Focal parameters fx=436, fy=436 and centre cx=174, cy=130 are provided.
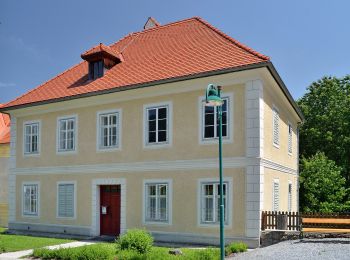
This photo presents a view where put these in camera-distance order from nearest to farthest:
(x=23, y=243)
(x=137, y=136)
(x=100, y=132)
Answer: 1. (x=23, y=243)
2. (x=137, y=136)
3. (x=100, y=132)

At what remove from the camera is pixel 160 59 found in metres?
19.4

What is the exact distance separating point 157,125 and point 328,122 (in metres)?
23.4

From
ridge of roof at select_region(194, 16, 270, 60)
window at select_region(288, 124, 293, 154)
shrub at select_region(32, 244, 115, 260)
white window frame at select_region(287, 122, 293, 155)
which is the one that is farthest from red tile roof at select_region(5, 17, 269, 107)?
shrub at select_region(32, 244, 115, 260)

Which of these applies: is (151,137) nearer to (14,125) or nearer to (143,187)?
(143,187)

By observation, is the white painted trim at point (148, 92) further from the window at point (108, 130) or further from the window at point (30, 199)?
the window at point (30, 199)

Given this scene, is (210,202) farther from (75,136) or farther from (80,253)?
(75,136)

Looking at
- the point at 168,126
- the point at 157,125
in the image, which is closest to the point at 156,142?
the point at 157,125

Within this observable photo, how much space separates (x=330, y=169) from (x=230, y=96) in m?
16.9

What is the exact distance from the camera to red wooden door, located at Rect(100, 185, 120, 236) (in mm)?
18672

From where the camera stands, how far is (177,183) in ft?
55.0

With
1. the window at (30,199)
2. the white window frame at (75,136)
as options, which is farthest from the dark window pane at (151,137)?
the window at (30,199)

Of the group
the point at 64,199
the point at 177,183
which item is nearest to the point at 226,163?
the point at 177,183

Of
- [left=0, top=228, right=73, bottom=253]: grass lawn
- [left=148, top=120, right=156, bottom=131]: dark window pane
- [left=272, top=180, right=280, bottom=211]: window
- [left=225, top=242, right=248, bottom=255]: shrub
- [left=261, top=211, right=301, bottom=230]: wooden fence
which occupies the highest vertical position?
[left=148, top=120, right=156, bottom=131]: dark window pane

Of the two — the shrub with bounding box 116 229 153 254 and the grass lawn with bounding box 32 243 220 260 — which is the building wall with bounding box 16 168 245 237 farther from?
the shrub with bounding box 116 229 153 254
